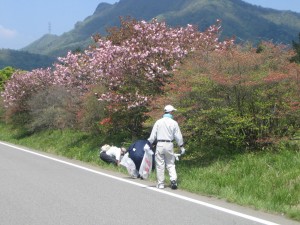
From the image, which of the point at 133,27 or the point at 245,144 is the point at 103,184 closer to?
the point at 245,144

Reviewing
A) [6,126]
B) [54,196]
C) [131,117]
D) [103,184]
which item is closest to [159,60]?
[131,117]

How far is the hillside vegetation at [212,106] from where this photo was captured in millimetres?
9578

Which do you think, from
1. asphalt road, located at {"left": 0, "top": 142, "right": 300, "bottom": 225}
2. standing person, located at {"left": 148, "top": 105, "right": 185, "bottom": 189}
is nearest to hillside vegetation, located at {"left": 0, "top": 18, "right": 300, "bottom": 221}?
standing person, located at {"left": 148, "top": 105, "right": 185, "bottom": 189}

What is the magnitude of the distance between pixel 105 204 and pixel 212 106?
4454mm

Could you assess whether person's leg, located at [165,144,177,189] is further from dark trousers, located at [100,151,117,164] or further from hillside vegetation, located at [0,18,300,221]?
dark trousers, located at [100,151,117,164]

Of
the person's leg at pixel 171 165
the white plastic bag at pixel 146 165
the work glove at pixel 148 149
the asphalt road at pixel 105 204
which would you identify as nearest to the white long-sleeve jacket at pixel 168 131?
the person's leg at pixel 171 165

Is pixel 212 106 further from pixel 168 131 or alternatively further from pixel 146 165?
pixel 146 165

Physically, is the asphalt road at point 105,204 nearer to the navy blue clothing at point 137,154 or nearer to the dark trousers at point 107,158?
the navy blue clothing at point 137,154

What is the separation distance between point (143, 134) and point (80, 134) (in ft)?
18.9

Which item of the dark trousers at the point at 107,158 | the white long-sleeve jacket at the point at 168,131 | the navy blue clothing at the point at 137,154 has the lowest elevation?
the dark trousers at the point at 107,158

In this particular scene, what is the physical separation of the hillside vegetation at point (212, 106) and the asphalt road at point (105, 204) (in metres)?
0.73

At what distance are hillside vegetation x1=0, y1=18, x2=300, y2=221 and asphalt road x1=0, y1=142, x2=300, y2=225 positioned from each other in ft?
2.39

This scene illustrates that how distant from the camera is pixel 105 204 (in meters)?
7.95

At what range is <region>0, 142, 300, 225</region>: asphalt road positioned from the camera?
6820mm
